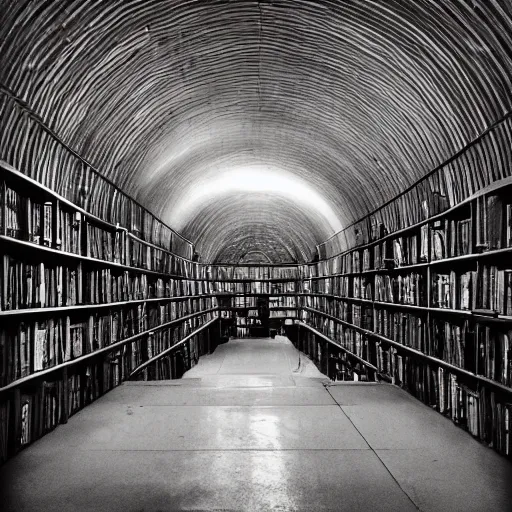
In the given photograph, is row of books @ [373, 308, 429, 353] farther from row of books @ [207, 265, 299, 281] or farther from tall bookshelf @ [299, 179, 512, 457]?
row of books @ [207, 265, 299, 281]

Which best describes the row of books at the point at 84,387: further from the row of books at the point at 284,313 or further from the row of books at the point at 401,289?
the row of books at the point at 284,313

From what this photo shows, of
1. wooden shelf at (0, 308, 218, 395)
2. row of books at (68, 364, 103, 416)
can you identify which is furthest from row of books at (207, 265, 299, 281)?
row of books at (68, 364, 103, 416)

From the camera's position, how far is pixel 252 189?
40.3 ft

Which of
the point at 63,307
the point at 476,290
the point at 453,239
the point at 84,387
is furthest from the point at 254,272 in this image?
the point at 476,290

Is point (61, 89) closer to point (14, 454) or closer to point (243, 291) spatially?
point (14, 454)

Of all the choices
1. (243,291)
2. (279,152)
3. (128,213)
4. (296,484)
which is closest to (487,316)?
(296,484)

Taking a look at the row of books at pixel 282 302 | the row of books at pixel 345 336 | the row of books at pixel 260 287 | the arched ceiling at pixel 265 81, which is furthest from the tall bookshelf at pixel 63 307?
the row of books at pixel 282 302

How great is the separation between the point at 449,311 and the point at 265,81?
3043 mm

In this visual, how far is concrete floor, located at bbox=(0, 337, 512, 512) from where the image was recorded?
2975 mm

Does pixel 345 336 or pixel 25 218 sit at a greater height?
pixel 25 218

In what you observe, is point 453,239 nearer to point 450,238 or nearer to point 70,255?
point 450,238

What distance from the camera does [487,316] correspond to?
3908mm

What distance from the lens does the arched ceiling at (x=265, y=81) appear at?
12.0 feet

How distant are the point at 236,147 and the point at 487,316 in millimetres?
5444
